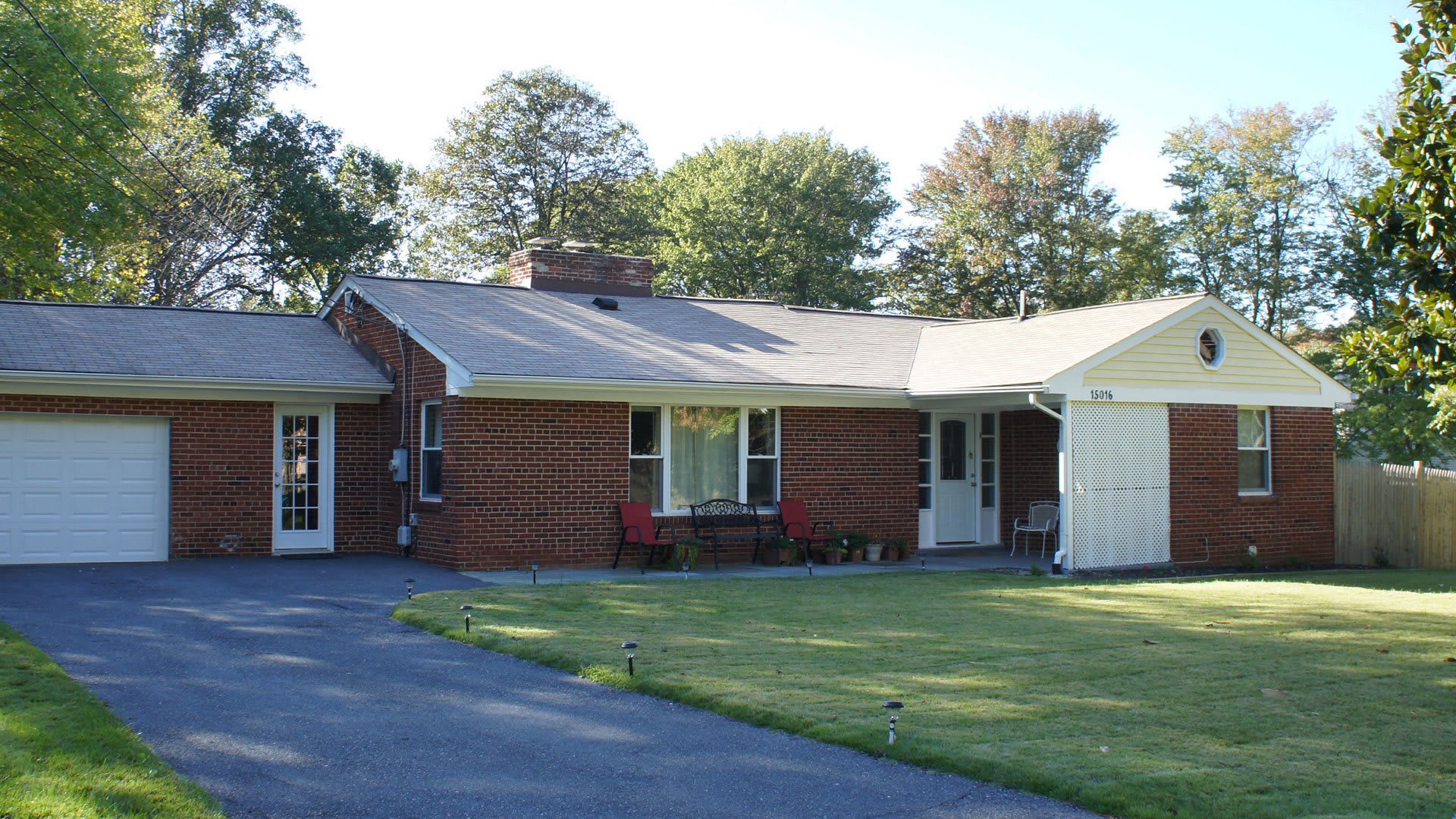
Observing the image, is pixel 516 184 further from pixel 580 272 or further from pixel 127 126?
pixel 580 272

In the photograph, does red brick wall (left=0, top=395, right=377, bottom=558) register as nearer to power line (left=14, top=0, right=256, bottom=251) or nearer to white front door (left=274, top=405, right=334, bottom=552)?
white front door (left=274, top=405, right=334, bottom=552)

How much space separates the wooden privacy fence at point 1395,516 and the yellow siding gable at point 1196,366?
88.5 inches

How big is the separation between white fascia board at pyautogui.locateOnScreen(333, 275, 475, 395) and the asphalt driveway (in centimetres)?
439

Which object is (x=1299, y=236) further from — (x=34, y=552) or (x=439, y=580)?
(x=34, y=552)

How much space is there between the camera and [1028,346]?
1820 centimetres

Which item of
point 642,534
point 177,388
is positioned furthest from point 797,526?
point 177,388

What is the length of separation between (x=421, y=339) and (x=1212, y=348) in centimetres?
1128

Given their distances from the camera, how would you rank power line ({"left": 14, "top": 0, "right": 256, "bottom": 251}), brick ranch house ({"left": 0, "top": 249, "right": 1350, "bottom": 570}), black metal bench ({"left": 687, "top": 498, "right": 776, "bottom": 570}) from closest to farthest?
brick ranch house ({"left": 0, "top": 249, "right": 1350, "bottom": 570}) < black metal bench ({"left": 687, "top": 498, "right": 776, "bottom": 570}) < power line ({"left": 14, "top": 0, "right": 256, "bottom": 251})

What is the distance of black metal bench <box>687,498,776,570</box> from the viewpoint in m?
16.8

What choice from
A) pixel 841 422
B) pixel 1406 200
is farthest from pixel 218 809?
pixel 841 422

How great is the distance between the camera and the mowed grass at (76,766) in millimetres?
5434

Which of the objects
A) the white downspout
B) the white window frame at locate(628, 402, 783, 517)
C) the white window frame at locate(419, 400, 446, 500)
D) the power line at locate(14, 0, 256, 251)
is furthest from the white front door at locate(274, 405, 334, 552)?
the white downspout

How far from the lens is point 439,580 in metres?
14.5

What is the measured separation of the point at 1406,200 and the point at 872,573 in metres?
9.47
